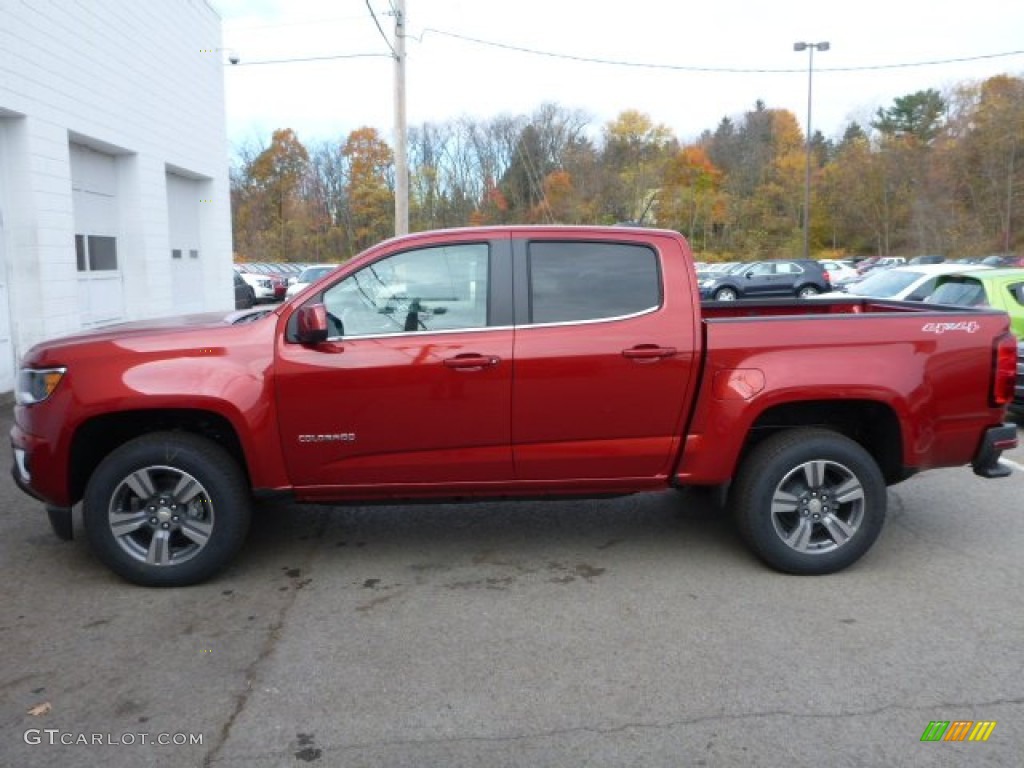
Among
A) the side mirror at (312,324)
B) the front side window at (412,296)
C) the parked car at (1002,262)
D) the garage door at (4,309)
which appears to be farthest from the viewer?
the parked car at (1002,262)

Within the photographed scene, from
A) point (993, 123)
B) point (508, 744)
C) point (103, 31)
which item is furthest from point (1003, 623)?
point (993, 123)

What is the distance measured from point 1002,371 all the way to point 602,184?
69.7 m

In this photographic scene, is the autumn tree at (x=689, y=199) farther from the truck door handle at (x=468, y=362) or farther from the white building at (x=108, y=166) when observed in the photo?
the truck door handle at (x=468, y=362)

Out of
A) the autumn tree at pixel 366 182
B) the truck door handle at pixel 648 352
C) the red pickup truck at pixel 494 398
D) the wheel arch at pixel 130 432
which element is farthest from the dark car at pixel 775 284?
the autumn tree at pixel 366 182

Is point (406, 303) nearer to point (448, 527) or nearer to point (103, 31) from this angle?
point (448, 527)

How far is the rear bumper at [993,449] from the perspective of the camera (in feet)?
15.5

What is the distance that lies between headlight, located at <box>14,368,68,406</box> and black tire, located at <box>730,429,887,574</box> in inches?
147

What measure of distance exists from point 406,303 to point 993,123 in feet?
194

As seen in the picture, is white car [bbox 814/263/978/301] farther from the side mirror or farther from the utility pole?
the utility pole

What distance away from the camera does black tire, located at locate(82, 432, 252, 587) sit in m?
4.42

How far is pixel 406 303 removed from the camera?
4.55 metres

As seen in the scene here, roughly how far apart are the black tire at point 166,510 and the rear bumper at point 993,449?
408 cm

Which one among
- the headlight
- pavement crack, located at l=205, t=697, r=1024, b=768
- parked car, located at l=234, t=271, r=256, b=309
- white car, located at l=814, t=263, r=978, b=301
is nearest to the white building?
the headlight

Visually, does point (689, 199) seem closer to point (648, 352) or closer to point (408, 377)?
point (648, 352)
